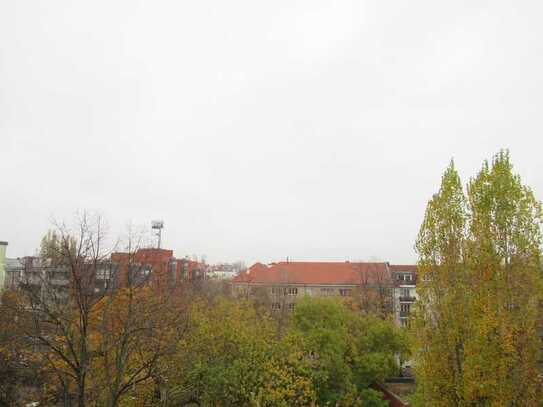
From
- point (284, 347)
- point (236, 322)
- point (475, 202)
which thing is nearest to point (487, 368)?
point (475, 202)

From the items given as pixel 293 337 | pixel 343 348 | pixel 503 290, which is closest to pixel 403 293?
pixel 343 348

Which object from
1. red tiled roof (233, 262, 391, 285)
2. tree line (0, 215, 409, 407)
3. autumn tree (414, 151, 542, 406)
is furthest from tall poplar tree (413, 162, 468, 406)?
red tiled roof (233, 262, 391, 285)

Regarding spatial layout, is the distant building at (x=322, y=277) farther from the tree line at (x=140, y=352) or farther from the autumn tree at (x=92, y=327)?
the autumn tree at (x=92, y=327)

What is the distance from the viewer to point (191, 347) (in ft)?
66.3

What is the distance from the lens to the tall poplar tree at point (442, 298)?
15906 millimetres

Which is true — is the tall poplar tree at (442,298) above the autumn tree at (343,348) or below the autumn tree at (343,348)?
above

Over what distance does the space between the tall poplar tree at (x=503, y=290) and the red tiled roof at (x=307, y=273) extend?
50479 millimetres

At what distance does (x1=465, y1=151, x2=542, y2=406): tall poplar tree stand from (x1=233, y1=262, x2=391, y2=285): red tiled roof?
5048 cm

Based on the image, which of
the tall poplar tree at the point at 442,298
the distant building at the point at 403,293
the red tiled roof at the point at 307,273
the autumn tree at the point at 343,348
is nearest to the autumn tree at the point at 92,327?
the autumn tree at the point at 343,348

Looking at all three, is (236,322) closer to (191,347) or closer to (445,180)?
(191,347)

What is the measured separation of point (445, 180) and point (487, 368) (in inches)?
269

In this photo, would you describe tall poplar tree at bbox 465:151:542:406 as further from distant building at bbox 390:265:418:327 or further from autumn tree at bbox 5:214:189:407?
distant building at bbox 390:265:418:327

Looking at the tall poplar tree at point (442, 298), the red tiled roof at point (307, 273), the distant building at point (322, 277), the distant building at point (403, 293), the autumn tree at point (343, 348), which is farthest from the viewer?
the red tiled roof at point (307, 273)

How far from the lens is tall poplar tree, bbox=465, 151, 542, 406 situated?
574 inches
